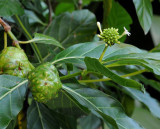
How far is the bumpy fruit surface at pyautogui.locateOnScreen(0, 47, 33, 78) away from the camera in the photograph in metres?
0.64

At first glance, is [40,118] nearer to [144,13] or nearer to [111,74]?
[111,74]

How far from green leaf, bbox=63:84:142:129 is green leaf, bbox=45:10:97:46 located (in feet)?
1.27

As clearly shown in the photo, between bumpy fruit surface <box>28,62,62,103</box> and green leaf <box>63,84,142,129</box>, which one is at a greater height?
bumpy fruit surface <box>28,62,62,103</box>

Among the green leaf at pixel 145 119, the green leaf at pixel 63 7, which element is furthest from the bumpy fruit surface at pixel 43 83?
the green leaf at pixel 145 119

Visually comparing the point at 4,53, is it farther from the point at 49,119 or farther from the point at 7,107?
the point at 49,119

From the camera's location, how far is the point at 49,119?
2.81ft

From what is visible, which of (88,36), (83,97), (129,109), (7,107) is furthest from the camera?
(129,109)

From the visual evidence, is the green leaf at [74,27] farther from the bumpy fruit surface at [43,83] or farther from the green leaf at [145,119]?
the green leaf at [145,119]

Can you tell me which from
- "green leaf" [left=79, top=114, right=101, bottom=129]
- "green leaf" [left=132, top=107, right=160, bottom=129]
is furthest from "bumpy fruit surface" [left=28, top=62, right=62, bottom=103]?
"green leaf" [left=132, top=107, right=160, bottom=129]

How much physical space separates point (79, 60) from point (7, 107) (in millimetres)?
262

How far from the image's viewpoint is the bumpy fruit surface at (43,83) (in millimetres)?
581

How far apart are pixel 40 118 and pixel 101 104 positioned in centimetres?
29

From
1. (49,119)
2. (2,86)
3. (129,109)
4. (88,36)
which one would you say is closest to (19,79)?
(2,86)

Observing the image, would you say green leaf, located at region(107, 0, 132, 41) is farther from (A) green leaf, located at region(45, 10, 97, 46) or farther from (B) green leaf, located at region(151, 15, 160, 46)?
(B) green leaf, located at region(151, 15, 160, 46)
